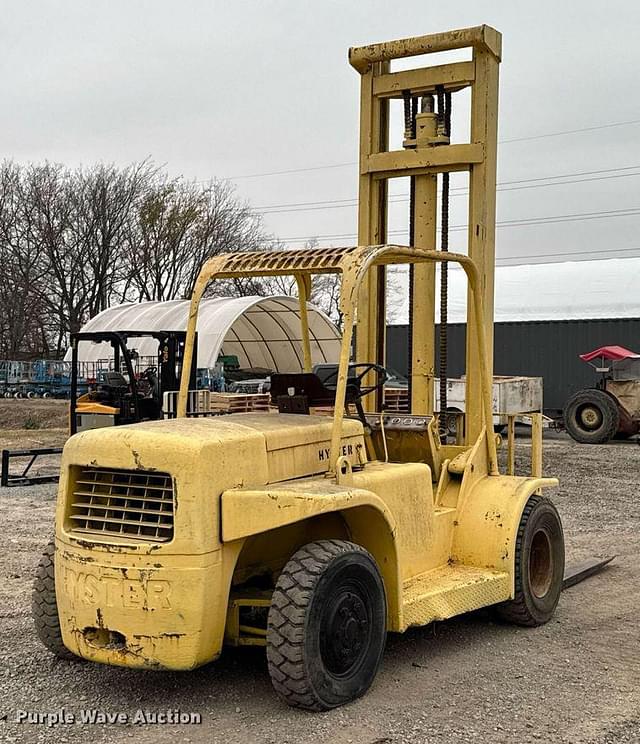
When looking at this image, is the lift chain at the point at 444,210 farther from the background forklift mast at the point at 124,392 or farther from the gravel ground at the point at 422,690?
the background forklift mast at the point at 124,392

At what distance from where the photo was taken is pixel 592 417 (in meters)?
22.1

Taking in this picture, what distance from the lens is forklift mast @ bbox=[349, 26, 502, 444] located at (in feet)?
24.6

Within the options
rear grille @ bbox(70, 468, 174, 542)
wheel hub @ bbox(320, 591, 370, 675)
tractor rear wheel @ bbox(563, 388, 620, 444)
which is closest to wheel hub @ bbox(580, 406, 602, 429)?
tractor rear wheel @ bbox(563, 388, 620, 444)

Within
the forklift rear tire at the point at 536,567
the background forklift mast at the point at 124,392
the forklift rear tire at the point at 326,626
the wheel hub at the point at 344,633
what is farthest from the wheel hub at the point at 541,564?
the background forklift mast at the point at 124,392

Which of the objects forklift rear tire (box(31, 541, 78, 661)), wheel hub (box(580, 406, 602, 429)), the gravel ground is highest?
wheel hub (box(580, 406, 602, 429))

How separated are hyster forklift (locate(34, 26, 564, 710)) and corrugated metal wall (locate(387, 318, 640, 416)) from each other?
68.1 feet

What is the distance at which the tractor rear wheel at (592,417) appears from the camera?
21781 mm

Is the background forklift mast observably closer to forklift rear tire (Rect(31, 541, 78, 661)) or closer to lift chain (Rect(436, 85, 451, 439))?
lift chain (Rect(436, 85, 451, 439))

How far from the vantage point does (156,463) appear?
16.9 ft

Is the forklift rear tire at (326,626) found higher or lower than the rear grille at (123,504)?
lower

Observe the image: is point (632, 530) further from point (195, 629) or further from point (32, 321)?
point (32, 321)

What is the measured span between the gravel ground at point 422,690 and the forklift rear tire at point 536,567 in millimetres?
113

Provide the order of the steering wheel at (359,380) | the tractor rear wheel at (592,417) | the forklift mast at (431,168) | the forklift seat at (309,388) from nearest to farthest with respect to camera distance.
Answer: the steering wheel at (359,380), the forklift seat at (309,388), the forklift mast at (431,168), the tractor rear wheel at (592,417)

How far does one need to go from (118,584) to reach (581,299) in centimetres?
2867
